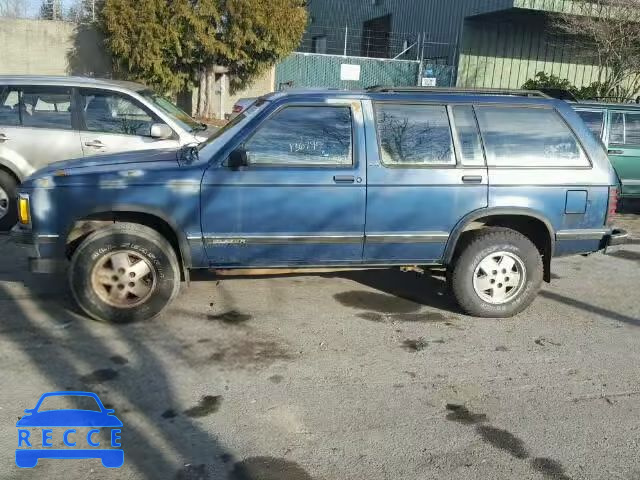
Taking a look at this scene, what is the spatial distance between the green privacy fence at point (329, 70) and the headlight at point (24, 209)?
622 inches

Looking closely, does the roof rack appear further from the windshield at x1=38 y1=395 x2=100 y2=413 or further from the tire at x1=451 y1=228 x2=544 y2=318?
the windshield at x1=38 y1=395 x2=100 y2=413

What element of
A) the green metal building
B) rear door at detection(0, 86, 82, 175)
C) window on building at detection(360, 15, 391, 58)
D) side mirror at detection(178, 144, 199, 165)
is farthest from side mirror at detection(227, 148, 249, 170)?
window on building at detection(360, 15, 391, 58)

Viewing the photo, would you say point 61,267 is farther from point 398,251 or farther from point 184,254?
point 398,251

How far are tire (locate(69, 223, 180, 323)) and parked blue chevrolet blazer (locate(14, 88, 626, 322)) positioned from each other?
1cm

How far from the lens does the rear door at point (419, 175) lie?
4.83m

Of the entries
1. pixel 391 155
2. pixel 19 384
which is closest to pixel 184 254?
pixel 19 384

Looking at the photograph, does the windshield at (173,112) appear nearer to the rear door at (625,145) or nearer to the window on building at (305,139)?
the window on building at (305,139)

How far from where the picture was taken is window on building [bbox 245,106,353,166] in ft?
15.5

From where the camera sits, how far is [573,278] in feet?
21.7

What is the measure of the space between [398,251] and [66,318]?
2734mm

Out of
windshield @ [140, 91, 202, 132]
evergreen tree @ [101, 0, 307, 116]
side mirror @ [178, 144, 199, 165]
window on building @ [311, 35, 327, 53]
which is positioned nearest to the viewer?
side mirror @ [178, 144, 199, 165]

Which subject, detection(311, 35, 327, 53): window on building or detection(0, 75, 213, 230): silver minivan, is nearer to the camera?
detection(0, 75, 213, 230): silver minivan

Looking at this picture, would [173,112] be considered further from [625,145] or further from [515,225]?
[625,145]

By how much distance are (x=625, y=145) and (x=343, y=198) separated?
672 centimetres
